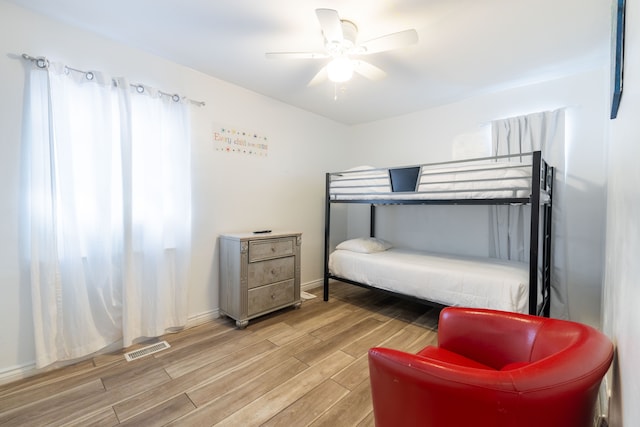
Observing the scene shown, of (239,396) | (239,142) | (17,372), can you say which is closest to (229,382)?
(239,396)

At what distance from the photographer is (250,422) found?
57.2 inches

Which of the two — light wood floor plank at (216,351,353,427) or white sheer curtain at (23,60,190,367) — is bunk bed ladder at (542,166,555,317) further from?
white sheer curtain at (23,60,190,367)

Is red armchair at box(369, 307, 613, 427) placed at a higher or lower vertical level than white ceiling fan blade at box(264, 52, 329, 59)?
lower

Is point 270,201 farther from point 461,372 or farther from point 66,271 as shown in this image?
point 461,372

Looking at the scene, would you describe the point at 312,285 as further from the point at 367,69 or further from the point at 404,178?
the point at 367,69

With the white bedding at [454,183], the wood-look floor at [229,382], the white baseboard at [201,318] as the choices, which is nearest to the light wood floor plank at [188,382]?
the wood-look floor at [229,382]

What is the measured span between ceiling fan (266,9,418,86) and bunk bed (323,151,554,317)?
1.11 metres

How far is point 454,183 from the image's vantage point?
2381mm

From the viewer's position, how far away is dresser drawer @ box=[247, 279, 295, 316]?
2627 mm

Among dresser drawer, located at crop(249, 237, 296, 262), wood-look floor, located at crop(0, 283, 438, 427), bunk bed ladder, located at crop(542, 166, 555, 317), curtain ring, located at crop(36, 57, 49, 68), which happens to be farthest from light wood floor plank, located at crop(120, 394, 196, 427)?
bunk bed ladder, located at crop(542, 166, 555, 317)

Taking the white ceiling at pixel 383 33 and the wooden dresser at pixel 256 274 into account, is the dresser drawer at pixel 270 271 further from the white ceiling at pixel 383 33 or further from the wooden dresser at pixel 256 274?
the white ceiling at pixel 383 33

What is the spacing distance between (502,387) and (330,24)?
184cm

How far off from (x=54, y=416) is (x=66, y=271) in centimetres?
89

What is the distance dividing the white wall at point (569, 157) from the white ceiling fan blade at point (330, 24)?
7.19ft
